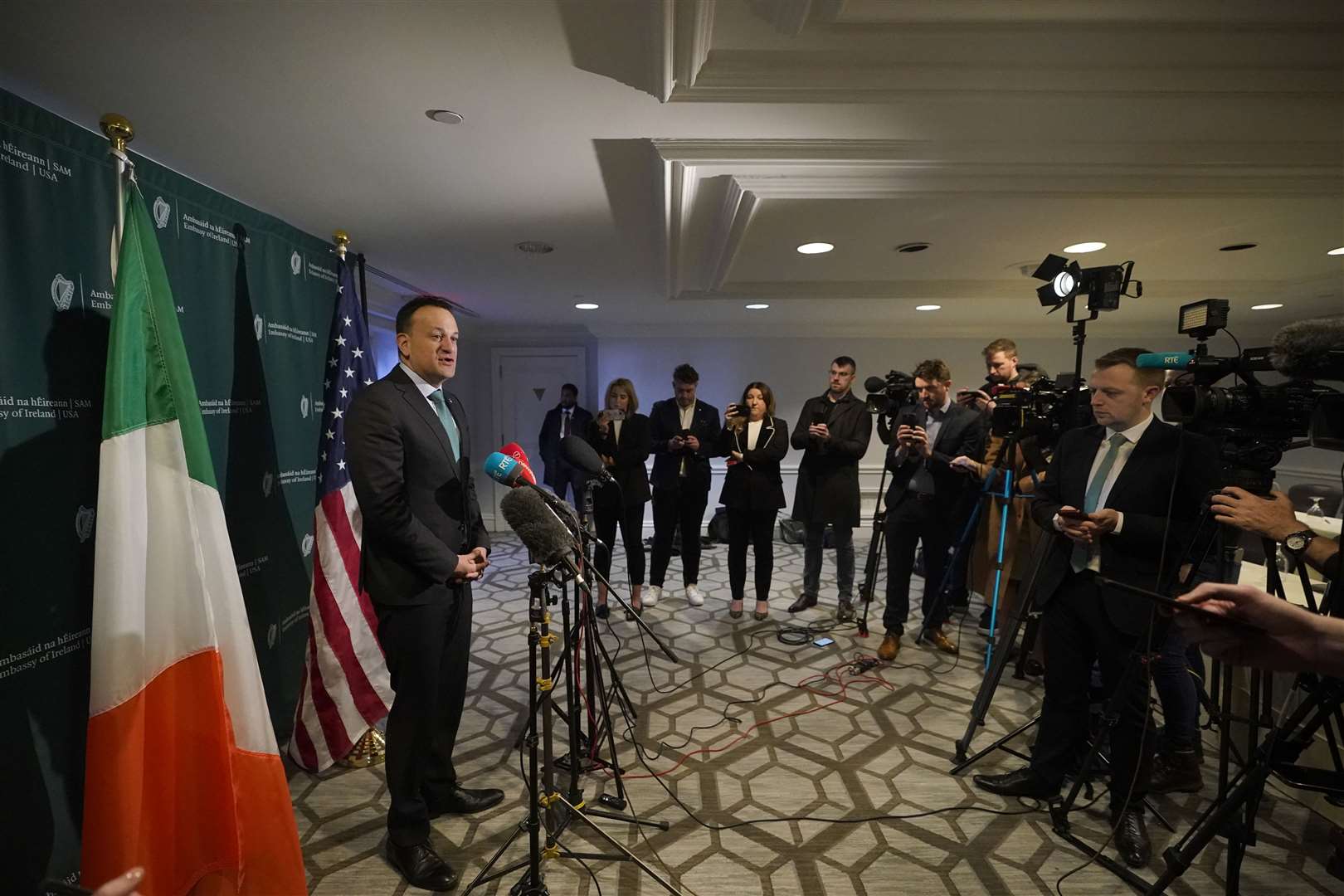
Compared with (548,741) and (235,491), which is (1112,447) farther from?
(235,491)

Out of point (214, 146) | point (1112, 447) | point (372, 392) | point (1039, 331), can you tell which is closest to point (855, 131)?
point (1112, 447)

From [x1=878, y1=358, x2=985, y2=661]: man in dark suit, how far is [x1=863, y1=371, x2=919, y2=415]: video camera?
0.08 m

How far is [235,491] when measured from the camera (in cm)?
224

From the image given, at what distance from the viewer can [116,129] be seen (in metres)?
1.48

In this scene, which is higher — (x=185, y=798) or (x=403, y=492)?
(x=403, y=492)

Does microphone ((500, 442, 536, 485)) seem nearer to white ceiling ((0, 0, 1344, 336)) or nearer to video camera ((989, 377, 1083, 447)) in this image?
white ceiling ((0, 0, 1344, 336))

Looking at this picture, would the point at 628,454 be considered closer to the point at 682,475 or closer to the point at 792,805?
the point at 682,475

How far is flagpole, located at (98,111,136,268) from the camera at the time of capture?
147 centimetres

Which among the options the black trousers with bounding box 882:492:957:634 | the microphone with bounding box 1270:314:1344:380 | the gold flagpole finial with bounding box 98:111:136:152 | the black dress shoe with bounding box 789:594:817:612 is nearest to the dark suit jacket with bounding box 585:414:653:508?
the black dress shoe with bounding box 789:594:817:612

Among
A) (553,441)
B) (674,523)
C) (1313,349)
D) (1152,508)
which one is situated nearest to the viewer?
(1313,349)

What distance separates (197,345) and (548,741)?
200cm

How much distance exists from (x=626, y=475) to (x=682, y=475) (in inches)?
15.9

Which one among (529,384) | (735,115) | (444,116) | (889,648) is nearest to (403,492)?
(444,116)

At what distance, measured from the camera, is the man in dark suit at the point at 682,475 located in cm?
387
